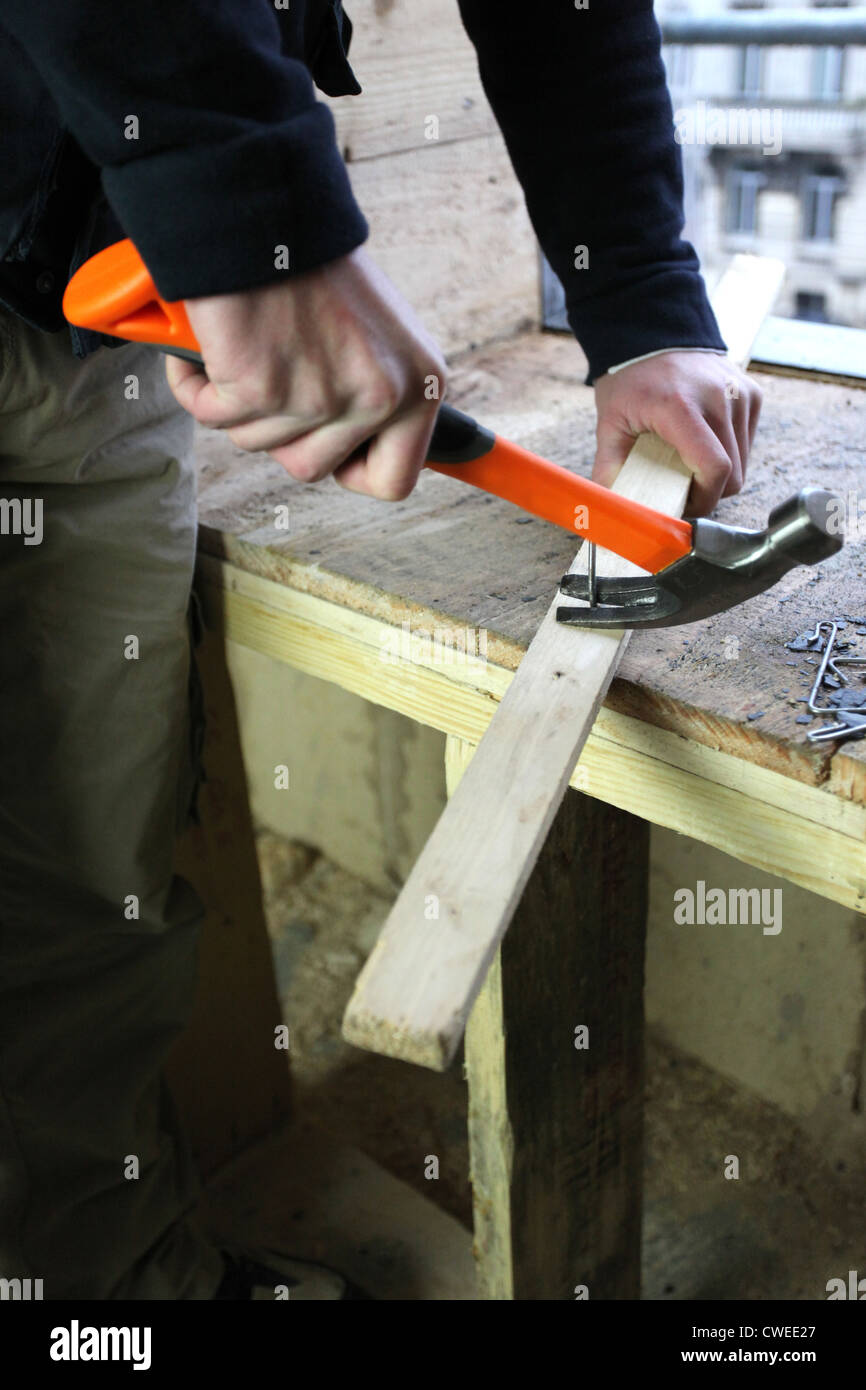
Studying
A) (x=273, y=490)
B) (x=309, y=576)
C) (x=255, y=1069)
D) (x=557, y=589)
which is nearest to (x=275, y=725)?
(x=255, y=1069)

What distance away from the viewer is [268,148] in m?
0.48

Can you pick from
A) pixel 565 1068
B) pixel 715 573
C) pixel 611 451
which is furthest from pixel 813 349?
pixel 565 1068

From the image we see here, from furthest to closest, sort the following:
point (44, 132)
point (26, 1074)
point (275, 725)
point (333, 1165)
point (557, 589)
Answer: point (275, 725) < point (333, 1165) < point (26, 1074) < point (557, 589) < point (44, 132)

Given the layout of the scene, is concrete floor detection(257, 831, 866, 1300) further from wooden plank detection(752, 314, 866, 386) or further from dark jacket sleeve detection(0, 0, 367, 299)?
dark jacket sleeve detection(0, 0, 367, 299)

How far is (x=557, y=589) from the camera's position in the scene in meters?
0.81

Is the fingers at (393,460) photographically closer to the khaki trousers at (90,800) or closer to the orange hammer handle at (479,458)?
the orange hammer handle at (479,458)

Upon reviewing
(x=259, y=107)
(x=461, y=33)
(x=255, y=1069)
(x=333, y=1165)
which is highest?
(x=461, y=33)

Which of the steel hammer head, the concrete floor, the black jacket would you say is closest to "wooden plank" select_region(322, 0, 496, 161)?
the black jacket

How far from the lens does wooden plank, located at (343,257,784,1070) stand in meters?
0.52

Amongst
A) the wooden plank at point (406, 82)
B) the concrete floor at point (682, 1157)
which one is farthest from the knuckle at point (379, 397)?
the concrete floor at point (682, 1157)

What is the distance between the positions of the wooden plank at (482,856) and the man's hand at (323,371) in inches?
6.9

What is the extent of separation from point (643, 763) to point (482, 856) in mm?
173

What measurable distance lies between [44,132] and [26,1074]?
0.71 m

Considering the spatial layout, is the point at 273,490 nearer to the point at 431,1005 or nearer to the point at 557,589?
the point at 557,589
